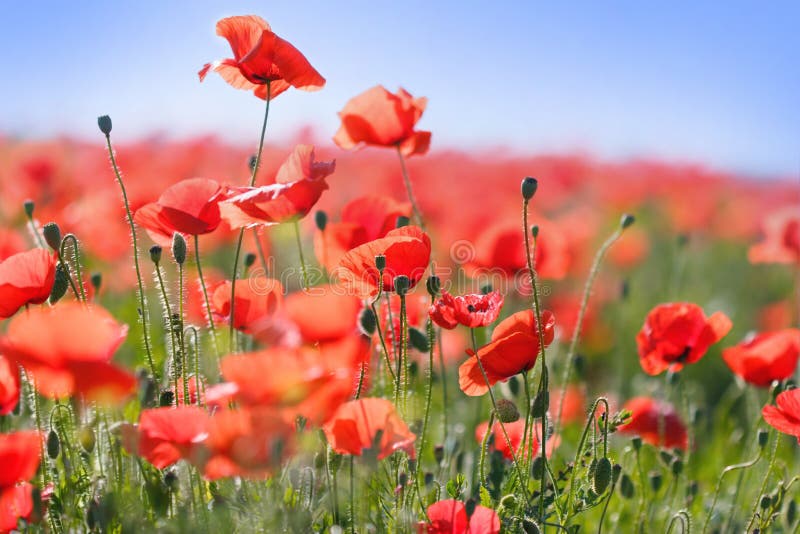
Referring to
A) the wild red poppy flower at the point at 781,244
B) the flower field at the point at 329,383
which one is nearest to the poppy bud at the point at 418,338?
the flower field at the point at 329,383

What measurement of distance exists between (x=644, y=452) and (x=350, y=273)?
1.60m

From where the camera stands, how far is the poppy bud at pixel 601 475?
56.1 inches

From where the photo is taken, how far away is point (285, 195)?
1.50 m

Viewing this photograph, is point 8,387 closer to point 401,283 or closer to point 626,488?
point 401,283

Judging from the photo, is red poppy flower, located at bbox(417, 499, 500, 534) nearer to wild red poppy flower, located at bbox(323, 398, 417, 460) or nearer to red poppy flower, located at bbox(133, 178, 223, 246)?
wild red poppy flower, located at bbox(323, 398, 417, 460)

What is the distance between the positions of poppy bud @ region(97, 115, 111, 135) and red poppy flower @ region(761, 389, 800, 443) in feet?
4.39

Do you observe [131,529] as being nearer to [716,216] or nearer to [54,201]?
[54,201]

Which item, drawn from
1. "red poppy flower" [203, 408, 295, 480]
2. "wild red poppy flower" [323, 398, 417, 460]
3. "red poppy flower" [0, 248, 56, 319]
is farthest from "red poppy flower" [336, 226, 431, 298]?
"red poppy flower" [0, 248, 56, 319]

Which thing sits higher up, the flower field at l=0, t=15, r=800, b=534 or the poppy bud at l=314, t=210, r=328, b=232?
the poppy bud at l=314, t=210, r=328, b=232

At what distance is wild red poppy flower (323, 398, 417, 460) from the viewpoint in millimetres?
1270

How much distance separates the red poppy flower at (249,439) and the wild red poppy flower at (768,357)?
128 centimetres

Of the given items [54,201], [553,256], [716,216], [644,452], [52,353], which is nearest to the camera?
[52,353]

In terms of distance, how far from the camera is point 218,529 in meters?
1.34

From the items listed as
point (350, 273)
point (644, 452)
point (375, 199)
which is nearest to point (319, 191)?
point (350, 273)
